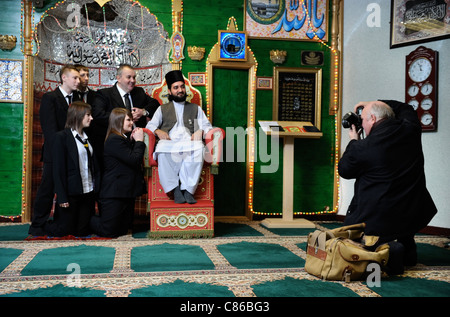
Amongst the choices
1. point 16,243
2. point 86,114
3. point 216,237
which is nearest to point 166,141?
point 86,114

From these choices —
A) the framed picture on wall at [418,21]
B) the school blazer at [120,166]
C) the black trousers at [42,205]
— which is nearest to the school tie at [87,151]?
the school blazer at [120,166]

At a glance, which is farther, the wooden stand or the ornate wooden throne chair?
the wooden stand

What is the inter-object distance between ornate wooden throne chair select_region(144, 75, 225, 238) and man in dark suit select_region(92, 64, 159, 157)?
1.78 feet

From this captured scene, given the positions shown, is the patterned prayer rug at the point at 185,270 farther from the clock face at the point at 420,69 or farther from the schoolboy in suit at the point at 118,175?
the clock face at the point at 420,69

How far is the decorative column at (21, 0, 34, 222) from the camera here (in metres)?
5.54

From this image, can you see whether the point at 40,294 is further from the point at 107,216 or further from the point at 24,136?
the point at 24,136

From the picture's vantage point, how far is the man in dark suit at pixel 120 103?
5004 millimetres

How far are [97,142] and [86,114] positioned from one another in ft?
2.17

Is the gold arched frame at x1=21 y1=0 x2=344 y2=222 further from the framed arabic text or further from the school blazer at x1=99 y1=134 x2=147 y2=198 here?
the school blazer at x1=99 y1=134 x2=147 y2=198

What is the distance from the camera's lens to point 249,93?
602cm

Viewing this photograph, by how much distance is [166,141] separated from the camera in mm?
4719

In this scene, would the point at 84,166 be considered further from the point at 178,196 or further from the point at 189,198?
the point at 189,198

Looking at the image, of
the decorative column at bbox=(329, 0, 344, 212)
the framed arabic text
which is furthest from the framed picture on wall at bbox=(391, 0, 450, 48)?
the framed arabic text

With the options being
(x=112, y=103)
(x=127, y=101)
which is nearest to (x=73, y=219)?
(x=112, y=103)
